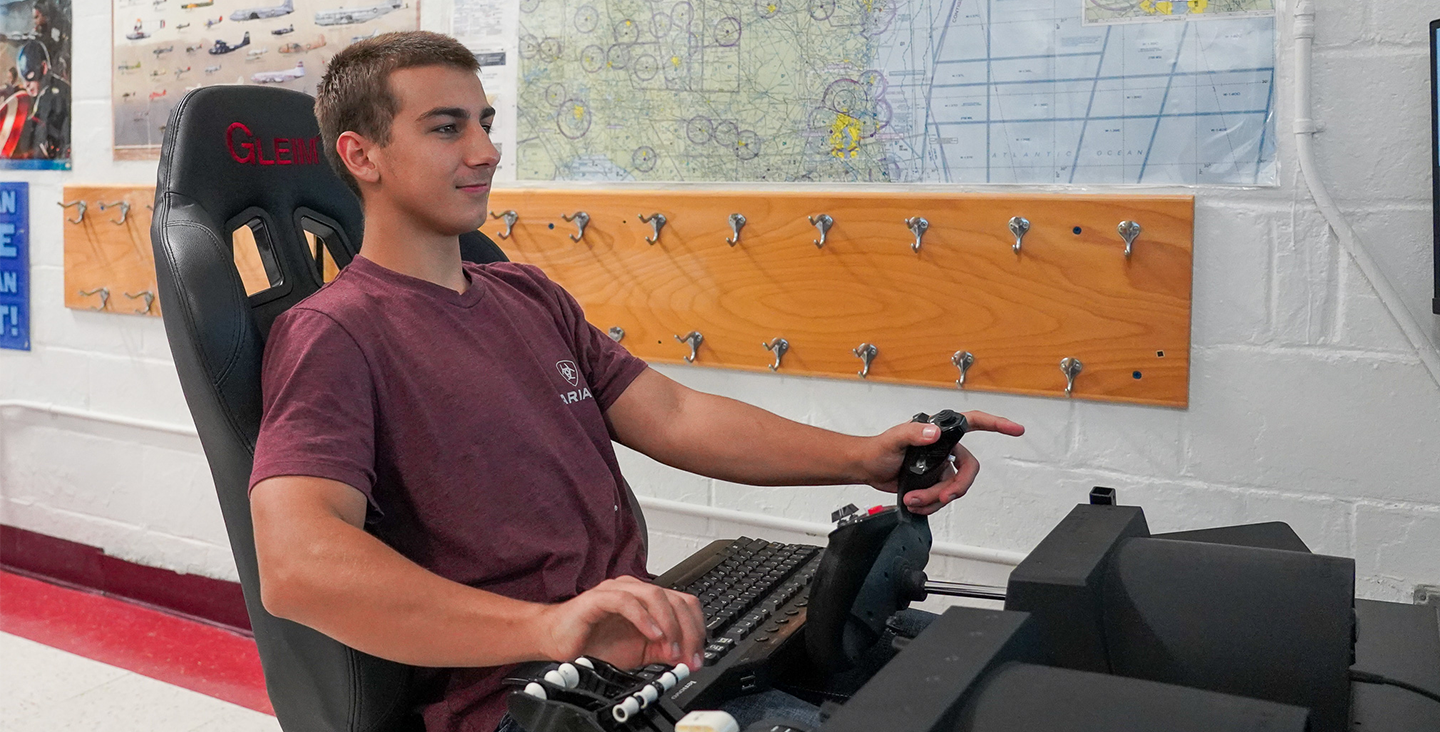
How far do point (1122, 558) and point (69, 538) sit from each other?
2.83 m

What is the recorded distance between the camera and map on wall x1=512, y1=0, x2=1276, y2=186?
5.25 feet

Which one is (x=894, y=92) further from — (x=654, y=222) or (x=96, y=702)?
Answer: (x=96, y=702)

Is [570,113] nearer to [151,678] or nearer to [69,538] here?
[151,678]

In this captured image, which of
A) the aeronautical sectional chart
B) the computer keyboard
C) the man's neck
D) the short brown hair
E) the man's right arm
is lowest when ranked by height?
the computer keyboard

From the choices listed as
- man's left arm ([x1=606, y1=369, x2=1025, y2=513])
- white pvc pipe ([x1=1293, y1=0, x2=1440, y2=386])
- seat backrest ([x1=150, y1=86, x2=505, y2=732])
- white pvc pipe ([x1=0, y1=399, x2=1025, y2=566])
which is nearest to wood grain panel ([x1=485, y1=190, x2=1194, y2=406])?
white pvc pipe ([x1=1293, y1=0, x2=1440, y2=386])

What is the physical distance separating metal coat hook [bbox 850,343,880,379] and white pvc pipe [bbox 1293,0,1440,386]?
2.13 feet

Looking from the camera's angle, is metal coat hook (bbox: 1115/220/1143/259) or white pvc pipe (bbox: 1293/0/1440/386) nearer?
white pvc pipe (bbox: 1293/0/1440/386)

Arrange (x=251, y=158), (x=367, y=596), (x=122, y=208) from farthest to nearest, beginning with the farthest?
(x=122, y=208), (x=251, y=158), (x=367, y=596)

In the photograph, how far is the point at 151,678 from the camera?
2379 mm

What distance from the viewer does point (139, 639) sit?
8.49 feet

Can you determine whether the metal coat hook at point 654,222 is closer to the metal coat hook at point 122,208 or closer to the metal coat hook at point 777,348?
the metal coat hook at point 777,348

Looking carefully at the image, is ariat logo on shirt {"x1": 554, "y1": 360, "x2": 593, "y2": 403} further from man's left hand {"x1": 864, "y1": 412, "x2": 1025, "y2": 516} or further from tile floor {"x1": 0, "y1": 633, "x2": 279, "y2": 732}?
tile floor {"x1": 0, "y1": 633, "x2": 279, "y2": 732}

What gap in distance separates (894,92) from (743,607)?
3.13 feet

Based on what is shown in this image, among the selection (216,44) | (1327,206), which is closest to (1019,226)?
(1327,206)
